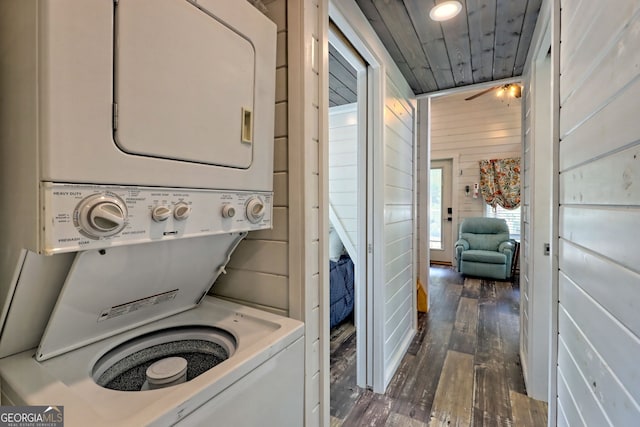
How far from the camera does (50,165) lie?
1.68 ft

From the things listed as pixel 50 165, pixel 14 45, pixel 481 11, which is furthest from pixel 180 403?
pixel 481 11

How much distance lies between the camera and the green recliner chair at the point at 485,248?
459cm

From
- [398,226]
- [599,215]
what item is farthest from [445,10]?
[398,226]

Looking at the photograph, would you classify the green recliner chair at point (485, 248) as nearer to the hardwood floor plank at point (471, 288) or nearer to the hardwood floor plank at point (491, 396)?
the hardwood floor plank at point (471, 288)

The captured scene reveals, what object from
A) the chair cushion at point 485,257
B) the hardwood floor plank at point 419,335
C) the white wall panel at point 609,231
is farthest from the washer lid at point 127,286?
the chair cushion at point 485,257

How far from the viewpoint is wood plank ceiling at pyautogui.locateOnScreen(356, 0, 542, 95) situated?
1.56m

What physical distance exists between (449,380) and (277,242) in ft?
6.13

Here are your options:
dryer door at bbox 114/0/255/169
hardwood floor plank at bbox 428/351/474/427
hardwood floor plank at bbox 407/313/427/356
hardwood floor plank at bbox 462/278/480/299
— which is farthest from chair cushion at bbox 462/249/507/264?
dryer door at bbox 114/0/255/169

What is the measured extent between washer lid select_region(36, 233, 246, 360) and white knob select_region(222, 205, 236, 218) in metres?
0.13

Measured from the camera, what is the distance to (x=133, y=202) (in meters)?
0.63

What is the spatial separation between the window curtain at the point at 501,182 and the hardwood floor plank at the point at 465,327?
7.05 ft

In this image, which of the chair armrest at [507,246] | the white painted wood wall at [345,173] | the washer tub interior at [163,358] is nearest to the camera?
the washer tub interior at [163,358]

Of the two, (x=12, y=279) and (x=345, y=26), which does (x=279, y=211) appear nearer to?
(x=12, y=279)

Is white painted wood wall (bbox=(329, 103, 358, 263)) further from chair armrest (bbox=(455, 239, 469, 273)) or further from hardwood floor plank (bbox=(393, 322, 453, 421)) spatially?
chair armrest (bbox=(455, 239, 469, 273))
